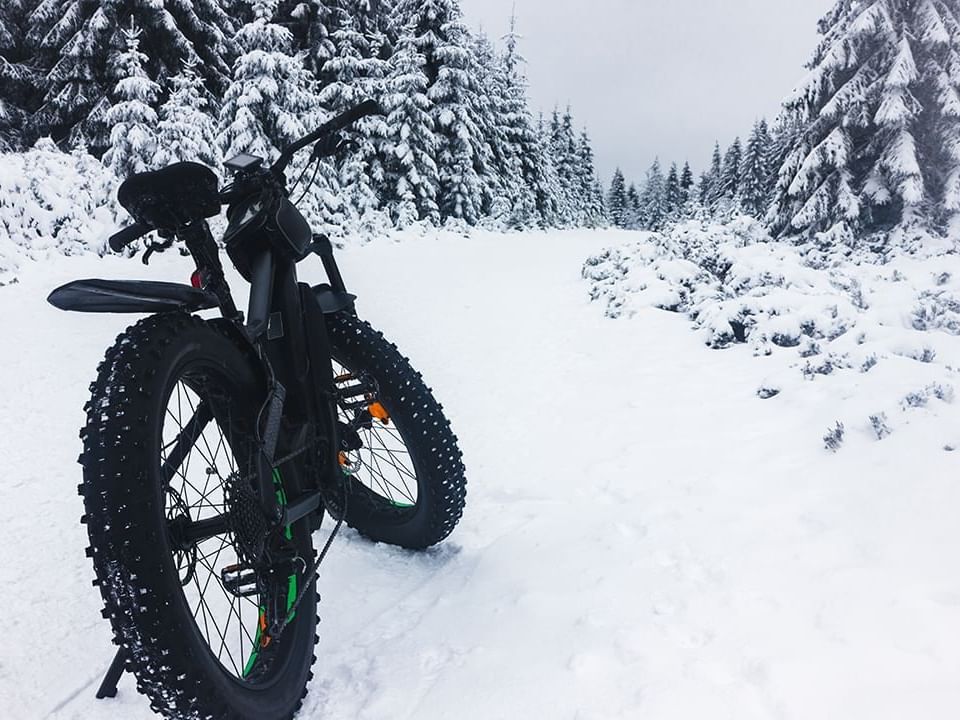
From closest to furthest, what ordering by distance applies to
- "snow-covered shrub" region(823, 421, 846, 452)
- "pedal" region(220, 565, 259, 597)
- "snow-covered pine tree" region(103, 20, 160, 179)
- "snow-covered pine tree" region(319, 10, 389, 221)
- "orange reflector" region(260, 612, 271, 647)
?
"pedal" region(220, 565, 259, 597), "orange reflector" region(260, 612, 271, 647), "snow-covered shrub" region(823, 421, 846, 452), "snow-covered pine tree" region(103, 20, 160, 179), "snow-covered pine tree" region(319, 10, 389, 221)

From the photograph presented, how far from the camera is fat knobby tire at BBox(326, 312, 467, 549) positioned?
100 inches

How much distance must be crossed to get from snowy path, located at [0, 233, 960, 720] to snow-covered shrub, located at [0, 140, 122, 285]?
457 cm

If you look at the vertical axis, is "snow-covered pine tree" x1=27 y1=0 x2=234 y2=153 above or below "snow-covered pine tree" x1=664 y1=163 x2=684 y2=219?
below

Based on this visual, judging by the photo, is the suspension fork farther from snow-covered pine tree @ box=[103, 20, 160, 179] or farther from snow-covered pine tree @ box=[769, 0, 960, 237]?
snow-covered pine tree @ box=[769, 0, 960, 237]

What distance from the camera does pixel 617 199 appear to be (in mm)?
78500

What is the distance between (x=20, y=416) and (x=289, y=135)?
43.4 ft

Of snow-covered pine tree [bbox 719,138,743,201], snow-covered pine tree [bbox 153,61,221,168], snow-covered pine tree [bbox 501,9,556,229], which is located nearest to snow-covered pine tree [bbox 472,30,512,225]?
snow-covered pine tree [bbox 501,9,556,229]

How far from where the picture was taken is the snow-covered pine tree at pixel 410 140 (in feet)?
68.9

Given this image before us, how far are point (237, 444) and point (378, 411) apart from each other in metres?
0.77

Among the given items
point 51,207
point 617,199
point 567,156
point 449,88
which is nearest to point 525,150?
point 449,88

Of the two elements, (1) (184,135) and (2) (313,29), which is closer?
(1) (184,135)

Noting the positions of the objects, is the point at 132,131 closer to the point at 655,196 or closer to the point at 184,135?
the point at 184,135

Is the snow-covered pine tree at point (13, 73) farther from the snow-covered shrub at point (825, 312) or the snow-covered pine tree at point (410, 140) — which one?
the snow-covered shrub at point (825, 312)

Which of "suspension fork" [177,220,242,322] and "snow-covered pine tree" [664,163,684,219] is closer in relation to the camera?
"suspension fork" [177,220,242,322]
